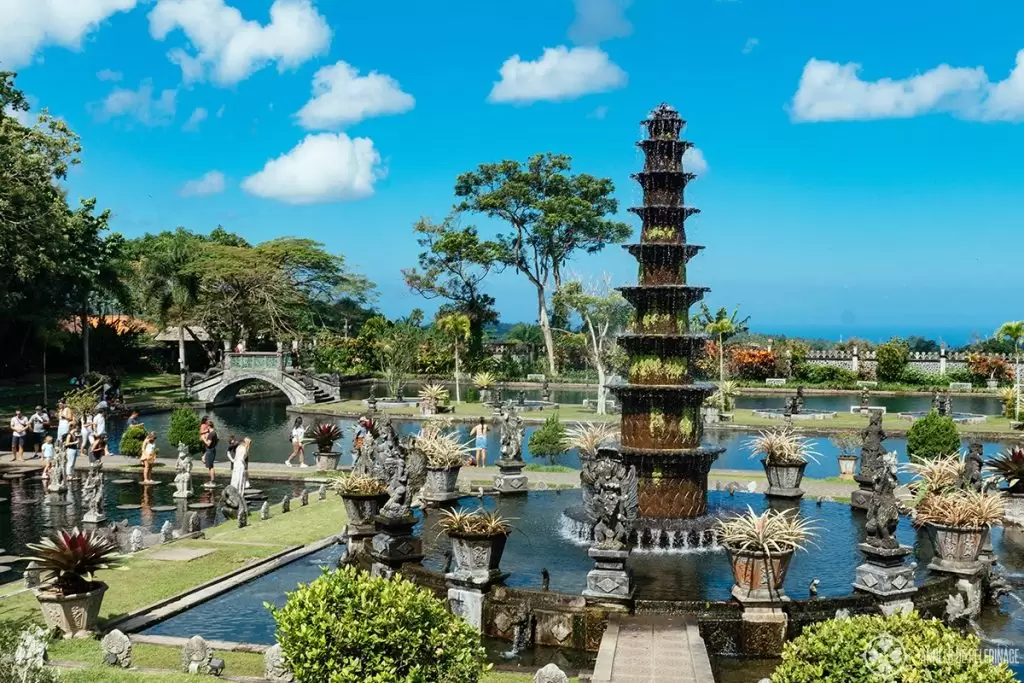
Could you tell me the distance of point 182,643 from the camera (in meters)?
13.0

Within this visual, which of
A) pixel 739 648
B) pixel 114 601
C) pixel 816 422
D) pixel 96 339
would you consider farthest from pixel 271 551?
pixel 96 339

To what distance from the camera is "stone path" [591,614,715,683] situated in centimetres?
1141

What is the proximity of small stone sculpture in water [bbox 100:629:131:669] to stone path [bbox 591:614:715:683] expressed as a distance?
5719 mm

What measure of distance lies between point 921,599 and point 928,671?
23.8 ft

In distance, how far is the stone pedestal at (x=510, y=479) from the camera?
2428 cm

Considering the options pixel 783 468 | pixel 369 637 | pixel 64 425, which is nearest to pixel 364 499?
pixel 369 637

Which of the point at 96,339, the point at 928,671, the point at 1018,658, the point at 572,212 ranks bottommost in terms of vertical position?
the point at 1018,658

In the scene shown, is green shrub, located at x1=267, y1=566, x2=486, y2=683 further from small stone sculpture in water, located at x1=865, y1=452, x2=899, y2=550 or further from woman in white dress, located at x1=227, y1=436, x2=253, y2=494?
woman in white dress, located at x1=227, y1=436, x2=253, y2=494

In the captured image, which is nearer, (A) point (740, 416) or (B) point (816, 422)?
(B) point (816, 422)

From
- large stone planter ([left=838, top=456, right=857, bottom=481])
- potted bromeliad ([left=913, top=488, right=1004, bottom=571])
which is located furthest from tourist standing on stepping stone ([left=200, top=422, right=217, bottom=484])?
potted bromeliad ([left=913, top=488, right=1004, bottom=571])

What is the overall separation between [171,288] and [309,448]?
34769 millimetres

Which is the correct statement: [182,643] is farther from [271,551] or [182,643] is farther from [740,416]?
[740,416]

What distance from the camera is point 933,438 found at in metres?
29.8

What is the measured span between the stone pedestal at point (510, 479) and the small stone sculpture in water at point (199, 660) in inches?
510
